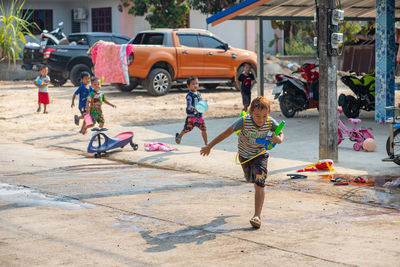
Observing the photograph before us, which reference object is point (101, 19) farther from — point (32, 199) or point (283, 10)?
point (32, 199)

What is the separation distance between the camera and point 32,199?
8227 mm

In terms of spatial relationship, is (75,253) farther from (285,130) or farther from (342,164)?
(285,130)

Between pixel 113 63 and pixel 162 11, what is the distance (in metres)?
9.09

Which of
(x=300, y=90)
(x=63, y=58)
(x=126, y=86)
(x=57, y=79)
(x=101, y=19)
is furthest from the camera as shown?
(x=101, y=19)

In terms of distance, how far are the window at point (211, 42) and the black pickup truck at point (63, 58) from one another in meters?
4.03

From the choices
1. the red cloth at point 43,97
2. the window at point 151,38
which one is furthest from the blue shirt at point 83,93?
the window at point 151,38

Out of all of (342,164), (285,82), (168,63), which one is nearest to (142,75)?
(168,63)

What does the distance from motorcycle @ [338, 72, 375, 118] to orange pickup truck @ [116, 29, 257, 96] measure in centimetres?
534

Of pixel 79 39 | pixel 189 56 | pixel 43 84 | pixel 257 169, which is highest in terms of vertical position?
pixel 79 39

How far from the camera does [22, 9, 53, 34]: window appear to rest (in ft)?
108

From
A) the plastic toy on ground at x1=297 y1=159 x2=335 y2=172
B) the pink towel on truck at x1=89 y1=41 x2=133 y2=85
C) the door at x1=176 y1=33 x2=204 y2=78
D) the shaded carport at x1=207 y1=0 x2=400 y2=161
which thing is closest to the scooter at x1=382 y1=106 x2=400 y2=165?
the plastic toy on ground at x1=297 y1=159 x2=335 y2=172

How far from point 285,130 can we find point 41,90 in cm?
666

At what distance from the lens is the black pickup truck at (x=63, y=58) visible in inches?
957

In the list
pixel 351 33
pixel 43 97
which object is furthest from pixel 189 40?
pixel 351 33
